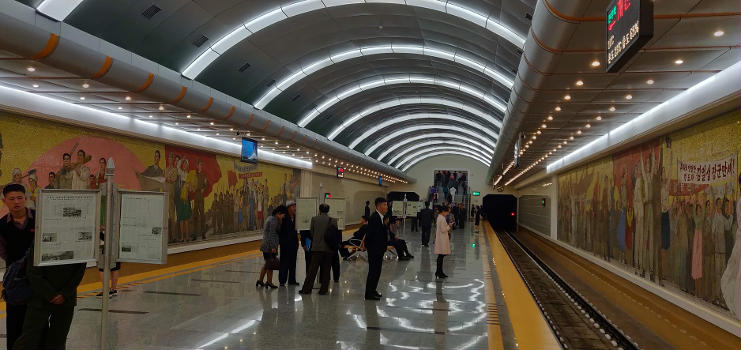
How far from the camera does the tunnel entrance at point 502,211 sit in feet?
140

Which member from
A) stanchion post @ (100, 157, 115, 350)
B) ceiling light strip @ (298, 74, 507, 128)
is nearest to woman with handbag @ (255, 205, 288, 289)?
stanchion post @ (100, 157, 115, 350)

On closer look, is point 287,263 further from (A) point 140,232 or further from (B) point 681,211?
(B) point 681,211

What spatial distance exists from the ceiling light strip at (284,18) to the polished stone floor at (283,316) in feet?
21.0

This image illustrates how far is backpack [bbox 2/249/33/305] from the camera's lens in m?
4.27

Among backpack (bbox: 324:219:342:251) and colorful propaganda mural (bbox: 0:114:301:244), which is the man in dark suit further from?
colorful propaganda mural (bbox: 0:114:301:244)

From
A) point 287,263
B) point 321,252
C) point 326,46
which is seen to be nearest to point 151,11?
point 287,263

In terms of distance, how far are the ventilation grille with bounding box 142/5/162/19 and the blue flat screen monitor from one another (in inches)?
223

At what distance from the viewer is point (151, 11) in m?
12.1

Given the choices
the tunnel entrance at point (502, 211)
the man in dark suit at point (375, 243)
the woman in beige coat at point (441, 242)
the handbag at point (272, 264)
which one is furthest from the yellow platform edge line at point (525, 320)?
the tunnel entrance at point (502, 211)

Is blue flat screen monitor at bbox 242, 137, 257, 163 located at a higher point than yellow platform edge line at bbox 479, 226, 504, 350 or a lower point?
higher

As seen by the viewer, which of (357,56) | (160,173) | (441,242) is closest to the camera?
(441,242)

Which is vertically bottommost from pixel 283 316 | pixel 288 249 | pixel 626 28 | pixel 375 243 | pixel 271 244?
pixel 283 316

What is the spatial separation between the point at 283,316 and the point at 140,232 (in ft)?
9.86

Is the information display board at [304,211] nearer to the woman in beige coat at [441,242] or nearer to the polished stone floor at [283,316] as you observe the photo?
the polished stone floor at [283,316]
